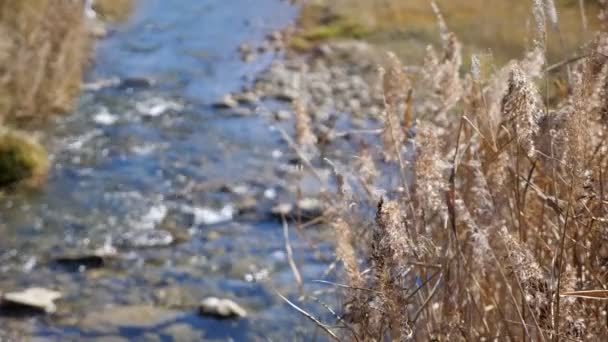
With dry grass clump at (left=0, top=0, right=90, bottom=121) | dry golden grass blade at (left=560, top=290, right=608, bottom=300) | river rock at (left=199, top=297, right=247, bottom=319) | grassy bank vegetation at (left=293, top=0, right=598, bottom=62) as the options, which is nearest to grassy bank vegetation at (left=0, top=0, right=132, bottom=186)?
dry grass clump at (left=0, top=0, right=90, bottom=121)

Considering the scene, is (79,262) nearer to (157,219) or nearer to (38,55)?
(157,219)

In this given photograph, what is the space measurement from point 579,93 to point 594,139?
55 centimetres

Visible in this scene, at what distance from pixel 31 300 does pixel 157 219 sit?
5.32 feet

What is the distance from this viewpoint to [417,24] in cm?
1282

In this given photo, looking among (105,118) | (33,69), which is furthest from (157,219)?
(105,118)

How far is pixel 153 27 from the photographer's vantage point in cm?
1236

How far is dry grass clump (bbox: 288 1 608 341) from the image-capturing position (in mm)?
1601

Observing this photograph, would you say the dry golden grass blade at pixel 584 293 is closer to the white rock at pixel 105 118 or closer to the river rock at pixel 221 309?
the river rock at pixel 221 309

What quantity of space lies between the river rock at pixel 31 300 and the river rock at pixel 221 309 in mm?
857

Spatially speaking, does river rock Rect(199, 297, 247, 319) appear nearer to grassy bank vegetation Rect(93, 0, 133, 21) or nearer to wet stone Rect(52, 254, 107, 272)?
wet stone Rect(52, 254, 107, 272)

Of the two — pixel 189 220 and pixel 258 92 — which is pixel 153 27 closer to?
pixel 258 92

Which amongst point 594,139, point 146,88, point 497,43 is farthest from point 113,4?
point 594,139

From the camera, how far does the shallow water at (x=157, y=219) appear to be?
4875 mm

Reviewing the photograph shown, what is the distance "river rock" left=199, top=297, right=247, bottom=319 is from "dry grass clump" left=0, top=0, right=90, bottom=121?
3351mm
